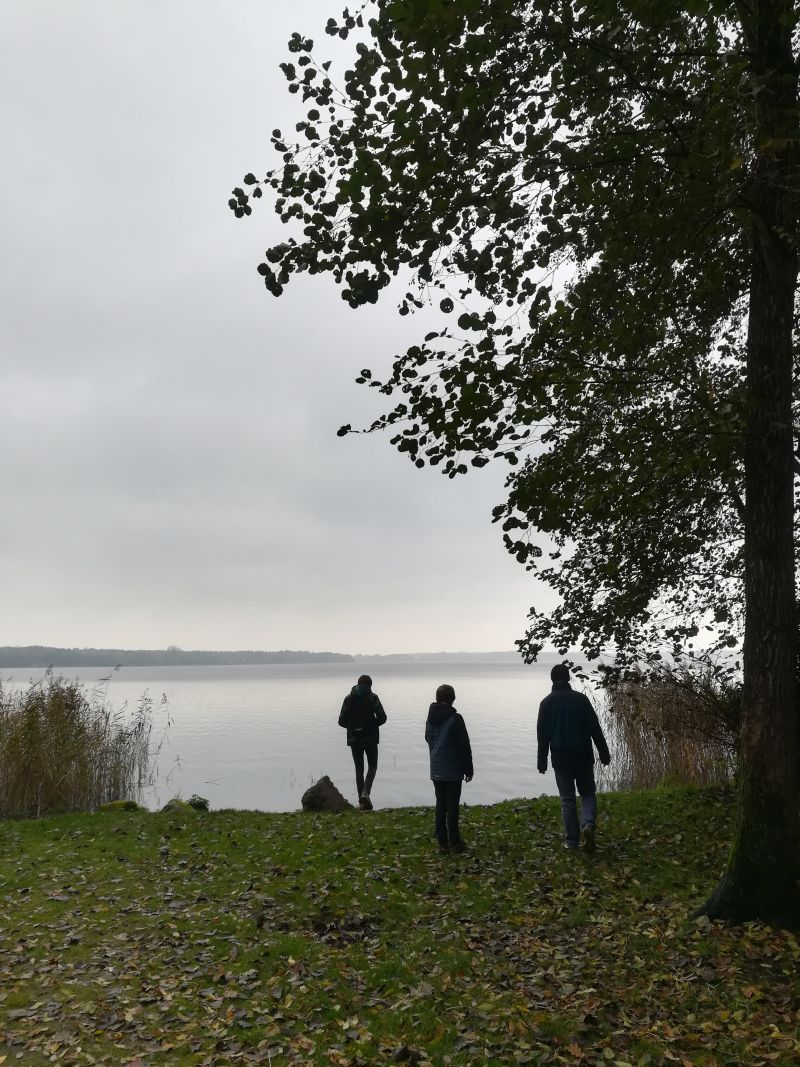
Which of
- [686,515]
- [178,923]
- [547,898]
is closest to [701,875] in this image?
[547,898]

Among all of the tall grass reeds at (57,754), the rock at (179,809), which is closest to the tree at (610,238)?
the rock at (179,809)

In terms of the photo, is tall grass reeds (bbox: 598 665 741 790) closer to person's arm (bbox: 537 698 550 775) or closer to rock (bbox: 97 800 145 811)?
person's arm (bbox: 537 698 550 775)

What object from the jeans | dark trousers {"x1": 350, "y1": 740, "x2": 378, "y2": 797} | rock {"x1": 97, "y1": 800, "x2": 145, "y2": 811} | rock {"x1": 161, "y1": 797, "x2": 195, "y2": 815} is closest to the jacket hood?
Answer: the jeans

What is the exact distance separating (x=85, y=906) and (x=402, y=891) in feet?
13.6

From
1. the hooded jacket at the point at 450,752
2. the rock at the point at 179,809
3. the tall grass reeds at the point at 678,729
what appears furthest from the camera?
the rock at the point at 179,809

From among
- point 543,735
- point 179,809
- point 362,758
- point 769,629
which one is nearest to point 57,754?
point 179,809

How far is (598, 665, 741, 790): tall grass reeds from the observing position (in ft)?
43.6

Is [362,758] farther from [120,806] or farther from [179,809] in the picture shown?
[120,806]

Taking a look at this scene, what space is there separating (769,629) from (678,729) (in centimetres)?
914

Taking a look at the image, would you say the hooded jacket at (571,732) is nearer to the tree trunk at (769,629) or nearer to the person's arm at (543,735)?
the person's arm at (543,735)

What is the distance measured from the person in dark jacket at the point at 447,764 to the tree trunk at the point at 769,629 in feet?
13.5

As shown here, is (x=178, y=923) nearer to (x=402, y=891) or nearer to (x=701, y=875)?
(x=402, y=891)

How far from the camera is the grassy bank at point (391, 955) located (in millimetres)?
5797

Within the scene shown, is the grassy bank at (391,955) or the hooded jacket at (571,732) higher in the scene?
the hooded jacket at (571,732)
